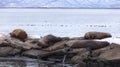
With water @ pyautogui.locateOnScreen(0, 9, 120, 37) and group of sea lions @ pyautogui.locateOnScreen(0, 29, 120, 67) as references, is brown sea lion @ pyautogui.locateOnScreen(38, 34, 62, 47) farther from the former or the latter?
water @ pyautogui.locateOnScreen(0, 9, 120, 37)

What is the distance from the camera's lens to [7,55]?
904 inches

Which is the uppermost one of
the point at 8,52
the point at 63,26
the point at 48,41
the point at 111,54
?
the point at 48,41

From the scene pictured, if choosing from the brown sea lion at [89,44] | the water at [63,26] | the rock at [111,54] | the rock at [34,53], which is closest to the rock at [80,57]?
the rock at [111,54]

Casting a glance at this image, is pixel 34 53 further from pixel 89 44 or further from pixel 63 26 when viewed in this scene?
pixel 63 26

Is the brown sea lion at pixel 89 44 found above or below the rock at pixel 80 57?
above

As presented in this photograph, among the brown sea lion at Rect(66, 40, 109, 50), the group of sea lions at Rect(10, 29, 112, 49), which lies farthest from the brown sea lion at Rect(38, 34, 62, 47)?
the brown sea lion at Rect(66, 40, 109, 50)

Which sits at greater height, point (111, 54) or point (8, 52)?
point (111, 54)

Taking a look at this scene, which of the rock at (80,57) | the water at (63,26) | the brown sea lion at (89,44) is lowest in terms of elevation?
the water at (63,26)

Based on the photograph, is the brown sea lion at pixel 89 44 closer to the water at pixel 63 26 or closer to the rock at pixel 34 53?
the rock at pixel 34 53

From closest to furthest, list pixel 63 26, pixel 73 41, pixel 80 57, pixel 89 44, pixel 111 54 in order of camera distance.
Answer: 1. pixel 111 54
2. pixel 80 57
3. pixel 89 44
4. pixel 73 41
5. pixel 63 26

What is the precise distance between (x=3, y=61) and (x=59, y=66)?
9.91 feet

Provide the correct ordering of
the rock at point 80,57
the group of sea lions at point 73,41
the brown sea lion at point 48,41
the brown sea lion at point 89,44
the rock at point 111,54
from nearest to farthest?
the rock at point 111,54 < the rock at point 80,57 < the brown sea lion at point 89,44 < the group of sea lions at point 73,41 < the brown sea lion at point 48,41

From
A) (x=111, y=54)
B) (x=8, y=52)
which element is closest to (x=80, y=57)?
(x=111, y=54)

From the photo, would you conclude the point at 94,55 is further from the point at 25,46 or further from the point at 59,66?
the point at 25,46
